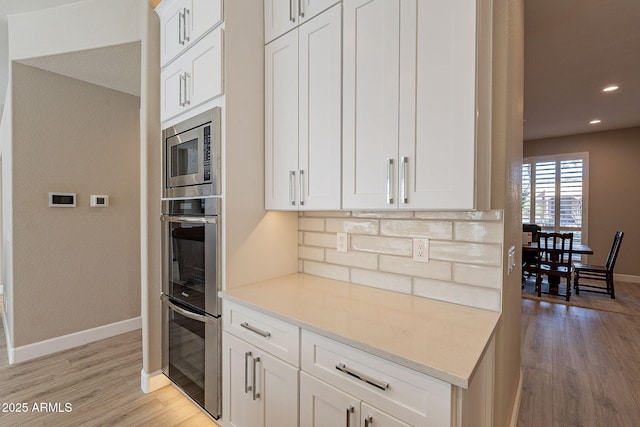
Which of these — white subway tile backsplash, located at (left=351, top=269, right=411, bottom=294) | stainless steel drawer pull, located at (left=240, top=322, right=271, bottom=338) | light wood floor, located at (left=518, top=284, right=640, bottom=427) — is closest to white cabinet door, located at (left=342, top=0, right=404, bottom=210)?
white subway tile backsplash, located at (left=351, top=269, right=411, bottom=294)

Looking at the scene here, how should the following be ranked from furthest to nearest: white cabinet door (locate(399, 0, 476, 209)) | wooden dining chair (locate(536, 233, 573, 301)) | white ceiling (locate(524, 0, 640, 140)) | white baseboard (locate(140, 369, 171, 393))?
wooden dining chair (locate(536, 233, 573, 301)) < white ceiling (locate(524, 0, 640, 140)) < white baseboard (locate(140, 369, 171, 393)) < white cabinet door (locate(399, 0, 476, 209))

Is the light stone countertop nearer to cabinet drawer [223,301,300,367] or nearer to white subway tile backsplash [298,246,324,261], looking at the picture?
cabinet drawer [223,301,300,367]

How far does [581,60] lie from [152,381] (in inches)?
195

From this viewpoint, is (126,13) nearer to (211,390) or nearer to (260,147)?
(260,147)

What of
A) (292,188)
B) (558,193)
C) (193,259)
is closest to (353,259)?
(292,188)

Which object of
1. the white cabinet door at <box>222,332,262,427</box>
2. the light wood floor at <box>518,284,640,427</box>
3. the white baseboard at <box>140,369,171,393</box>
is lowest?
the light wood floor at <box>518,284,640,427</box>

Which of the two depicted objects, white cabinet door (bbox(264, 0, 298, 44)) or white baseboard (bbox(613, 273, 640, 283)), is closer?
white cabinet door (bbox(264, 0, 298, 44))

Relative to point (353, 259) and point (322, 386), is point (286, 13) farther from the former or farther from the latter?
point (322, 386)

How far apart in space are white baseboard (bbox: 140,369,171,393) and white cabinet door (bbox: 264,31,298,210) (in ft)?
5.21

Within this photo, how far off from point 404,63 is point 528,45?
7.86 ft

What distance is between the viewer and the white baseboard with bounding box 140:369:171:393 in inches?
85.2

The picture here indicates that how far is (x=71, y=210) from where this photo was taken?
2.90 metres

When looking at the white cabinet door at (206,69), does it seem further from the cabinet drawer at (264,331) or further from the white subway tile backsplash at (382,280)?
the white subway tile backsplash at (382,280)

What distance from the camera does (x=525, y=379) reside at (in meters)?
2.42
